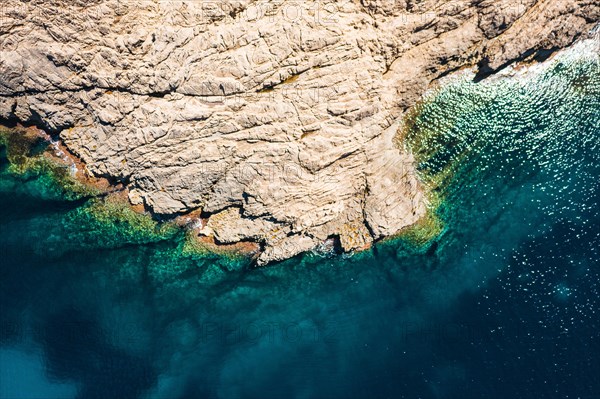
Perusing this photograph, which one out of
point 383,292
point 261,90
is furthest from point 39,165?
point 383,292

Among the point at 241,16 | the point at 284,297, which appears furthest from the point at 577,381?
the point at 241,16

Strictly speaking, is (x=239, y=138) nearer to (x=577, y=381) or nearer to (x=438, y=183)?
(x=438, y=183)

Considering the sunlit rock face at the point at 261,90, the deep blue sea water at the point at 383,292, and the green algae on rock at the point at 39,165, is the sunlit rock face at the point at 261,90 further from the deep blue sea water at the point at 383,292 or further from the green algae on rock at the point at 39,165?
the deep blue sea water at the point at 383,292

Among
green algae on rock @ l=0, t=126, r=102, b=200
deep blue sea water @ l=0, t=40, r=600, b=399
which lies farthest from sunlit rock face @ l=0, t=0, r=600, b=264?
deep blue sea water @ l=0, t=40, r=600, b=399

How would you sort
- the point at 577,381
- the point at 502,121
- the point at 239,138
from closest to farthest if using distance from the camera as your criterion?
the point at 239,138 → the point at 577,381 → the point at 502,121

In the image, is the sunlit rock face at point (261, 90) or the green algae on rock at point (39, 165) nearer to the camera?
the sunlit rock face at point (261, 90)

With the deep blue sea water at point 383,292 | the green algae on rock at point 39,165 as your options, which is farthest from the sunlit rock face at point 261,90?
the deep blue sea water at point 383,292

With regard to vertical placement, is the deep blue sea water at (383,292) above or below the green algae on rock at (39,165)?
below
